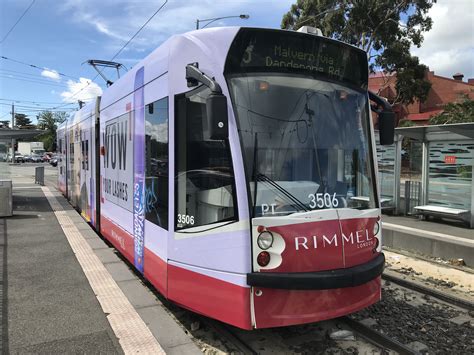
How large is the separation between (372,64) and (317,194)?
2553cm

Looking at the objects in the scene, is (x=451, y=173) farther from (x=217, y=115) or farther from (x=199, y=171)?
(x=217, y=115)

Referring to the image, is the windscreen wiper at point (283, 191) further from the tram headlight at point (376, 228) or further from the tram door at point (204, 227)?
the tram headlight at point (376, 228)

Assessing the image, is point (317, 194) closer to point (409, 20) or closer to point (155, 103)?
point (155, 103)

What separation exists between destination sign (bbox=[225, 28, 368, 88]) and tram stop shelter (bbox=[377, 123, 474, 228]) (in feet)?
21.5

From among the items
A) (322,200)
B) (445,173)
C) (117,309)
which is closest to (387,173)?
(445,173)

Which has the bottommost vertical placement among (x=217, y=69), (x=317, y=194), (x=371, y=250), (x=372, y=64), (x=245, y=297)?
(x=245, y=297)

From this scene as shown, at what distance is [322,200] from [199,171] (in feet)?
3.88

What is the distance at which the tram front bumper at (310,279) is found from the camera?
3.52 meters

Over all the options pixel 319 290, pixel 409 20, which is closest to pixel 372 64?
pixel 409 20

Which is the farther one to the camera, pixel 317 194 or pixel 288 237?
pixel 317 194

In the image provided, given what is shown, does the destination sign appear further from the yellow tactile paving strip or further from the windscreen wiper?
the yellow tactile paving strip

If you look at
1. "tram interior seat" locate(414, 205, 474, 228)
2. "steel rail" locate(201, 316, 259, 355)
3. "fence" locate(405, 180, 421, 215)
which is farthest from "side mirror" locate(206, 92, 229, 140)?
"fence" locate(405, 180, 421, 215)

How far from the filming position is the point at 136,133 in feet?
17.9

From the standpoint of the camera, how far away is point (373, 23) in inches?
973
